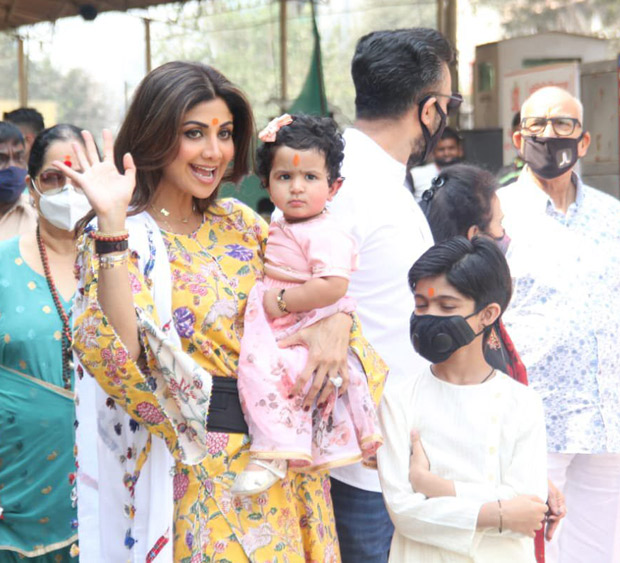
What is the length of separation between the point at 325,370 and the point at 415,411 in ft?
0.97

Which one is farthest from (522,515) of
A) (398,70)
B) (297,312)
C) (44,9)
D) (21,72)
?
(21,72)

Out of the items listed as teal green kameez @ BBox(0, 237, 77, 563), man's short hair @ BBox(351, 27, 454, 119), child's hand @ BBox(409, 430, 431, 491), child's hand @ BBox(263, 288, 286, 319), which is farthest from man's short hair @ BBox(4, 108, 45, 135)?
child's hand @ BBox(409, 430, 431, 491)

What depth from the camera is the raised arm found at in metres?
2.50

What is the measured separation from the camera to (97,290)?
253 cm

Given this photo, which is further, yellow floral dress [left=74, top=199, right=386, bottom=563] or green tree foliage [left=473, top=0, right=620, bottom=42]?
green tree foliage [left=473, top=0, right=620, bottom=42]

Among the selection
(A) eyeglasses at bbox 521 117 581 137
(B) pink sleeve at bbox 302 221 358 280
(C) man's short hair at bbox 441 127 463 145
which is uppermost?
(C) man's short hair at bbox 441 127 463 145

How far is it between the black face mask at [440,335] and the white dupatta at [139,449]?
0.61 meters

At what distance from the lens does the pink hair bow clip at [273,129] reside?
2924 mm

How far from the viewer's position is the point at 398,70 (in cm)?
362

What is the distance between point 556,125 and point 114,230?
2810mm

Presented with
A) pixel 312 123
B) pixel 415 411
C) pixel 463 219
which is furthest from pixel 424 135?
pixel 415 411

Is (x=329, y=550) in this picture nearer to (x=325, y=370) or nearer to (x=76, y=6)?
(x=325, y=370)

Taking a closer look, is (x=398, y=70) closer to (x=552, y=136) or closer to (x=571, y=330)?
(x=552, y=136)

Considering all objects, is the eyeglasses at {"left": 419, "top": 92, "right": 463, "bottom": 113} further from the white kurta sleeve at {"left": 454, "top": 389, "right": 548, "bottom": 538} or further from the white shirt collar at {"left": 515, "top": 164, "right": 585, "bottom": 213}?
the white kurta sleeve at {"left": 454, "top": 389, "right": 548, "bottom": 538}
